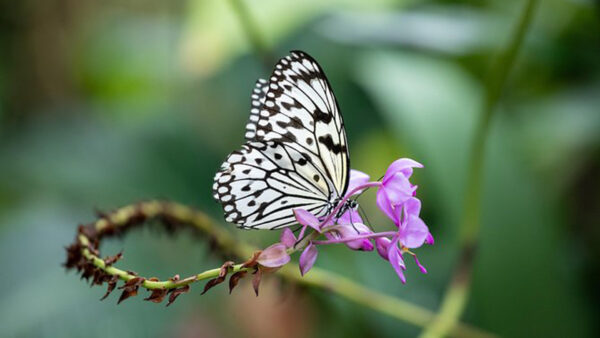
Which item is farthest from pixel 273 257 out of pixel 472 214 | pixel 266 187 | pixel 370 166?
pixel 370 166

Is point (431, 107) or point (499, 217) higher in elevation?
point (431, 107)

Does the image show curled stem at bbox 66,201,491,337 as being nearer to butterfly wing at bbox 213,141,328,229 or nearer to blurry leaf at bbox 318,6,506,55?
butterfly wing at bbox 213,141,328,229

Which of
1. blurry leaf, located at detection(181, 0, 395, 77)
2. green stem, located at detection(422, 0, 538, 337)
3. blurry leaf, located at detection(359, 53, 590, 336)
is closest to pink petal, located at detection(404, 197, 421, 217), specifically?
green stem, located at detection(422, 0, 538, 337)

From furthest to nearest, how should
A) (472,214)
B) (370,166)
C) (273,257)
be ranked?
(370,166) → (472,214) → (273,257)

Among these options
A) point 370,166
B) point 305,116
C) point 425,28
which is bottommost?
point 370,166

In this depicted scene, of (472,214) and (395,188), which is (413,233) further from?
(472,214)

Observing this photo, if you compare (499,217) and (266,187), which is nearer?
(266,187)

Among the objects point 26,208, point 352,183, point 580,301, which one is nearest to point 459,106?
point 580,301

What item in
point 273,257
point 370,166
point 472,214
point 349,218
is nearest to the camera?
point 273,257
